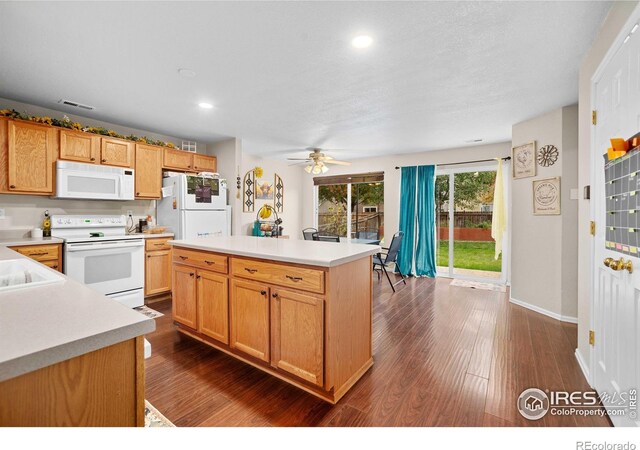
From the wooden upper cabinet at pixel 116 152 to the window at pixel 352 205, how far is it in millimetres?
4003

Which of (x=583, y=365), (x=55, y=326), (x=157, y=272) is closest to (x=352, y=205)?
(x=157, y=272)

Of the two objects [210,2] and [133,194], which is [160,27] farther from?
[133,194]

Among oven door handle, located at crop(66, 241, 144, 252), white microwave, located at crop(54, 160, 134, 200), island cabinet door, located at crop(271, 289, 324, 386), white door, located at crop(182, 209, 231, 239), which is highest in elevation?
white microwave, located at crop(54, 160, 134, 200)

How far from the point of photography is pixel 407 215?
5543mm

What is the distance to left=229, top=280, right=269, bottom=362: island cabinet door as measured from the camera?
2037 mm

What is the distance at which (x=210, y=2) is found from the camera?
166 cm

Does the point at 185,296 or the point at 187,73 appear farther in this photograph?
the point at 185,296

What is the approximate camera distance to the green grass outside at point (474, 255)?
513 cm

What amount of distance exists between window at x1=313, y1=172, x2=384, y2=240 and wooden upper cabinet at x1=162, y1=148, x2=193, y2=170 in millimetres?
3205

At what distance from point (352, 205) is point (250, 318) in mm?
4710

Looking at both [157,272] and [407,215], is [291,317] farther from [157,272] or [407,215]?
[407,215]

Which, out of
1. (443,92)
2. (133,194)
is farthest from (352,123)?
(133,194)

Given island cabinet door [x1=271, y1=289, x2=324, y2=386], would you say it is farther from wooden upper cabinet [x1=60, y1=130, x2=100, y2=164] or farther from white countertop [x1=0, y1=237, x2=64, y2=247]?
wooden upper cabinet [x1=60, y1=130, x2=100, y2=164]

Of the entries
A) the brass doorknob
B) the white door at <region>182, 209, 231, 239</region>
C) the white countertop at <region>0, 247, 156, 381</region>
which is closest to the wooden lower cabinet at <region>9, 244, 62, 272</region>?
the white door at <region>182, 209, 231, 239</region>
